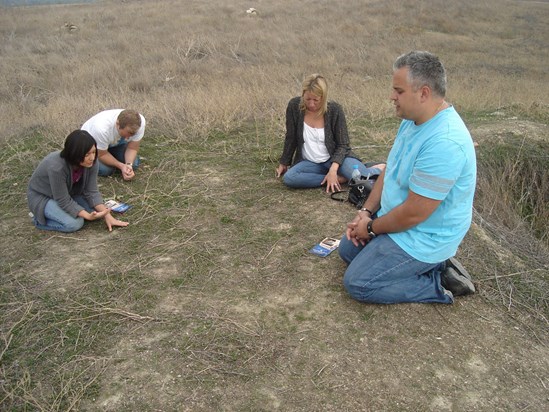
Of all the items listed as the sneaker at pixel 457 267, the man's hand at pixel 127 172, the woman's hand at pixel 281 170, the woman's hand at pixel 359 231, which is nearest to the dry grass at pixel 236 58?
the man's hand at pixel 127 172

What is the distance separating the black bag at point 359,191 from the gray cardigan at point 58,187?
7.19 feet

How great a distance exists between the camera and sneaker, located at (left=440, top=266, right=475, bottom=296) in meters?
3.11

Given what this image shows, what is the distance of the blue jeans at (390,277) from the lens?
2.99 m

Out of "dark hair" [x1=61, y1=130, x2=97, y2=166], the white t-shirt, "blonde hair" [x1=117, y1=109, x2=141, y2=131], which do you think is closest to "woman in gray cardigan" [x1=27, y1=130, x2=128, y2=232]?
"dark hair" [x1=61, y1=130, x2=97, y2=166]

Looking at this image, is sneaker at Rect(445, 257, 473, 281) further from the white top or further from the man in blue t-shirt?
the white top

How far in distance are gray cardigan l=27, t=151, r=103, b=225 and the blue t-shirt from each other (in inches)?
97.9

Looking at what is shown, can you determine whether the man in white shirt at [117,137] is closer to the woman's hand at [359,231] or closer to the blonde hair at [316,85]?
the blonde hair at [316,85]

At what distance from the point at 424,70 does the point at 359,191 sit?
1.80m

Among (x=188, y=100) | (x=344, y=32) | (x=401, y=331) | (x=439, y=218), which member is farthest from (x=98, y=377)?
(x=344, y=32)

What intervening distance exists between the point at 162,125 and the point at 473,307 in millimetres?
4754

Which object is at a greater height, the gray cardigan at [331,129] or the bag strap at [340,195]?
the gray cardigan at [331,129]

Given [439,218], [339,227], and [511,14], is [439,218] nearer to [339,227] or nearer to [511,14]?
[339,227]

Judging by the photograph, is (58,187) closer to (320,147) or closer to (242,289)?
(242,289)

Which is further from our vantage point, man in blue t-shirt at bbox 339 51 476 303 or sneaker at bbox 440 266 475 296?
sneaker at bbox 440 266 475 296
